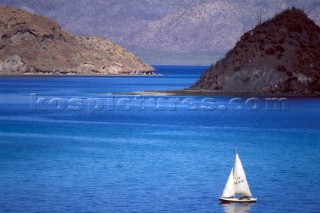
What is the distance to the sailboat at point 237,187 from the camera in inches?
Answer: 1711

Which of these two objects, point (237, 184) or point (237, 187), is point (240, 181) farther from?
point (237, 187)

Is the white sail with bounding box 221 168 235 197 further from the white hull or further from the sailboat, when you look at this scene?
the white hull

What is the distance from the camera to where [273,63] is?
13800 centimetres

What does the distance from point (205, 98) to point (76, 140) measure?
2574 inches

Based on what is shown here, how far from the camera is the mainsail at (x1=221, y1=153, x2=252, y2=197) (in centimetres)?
4344

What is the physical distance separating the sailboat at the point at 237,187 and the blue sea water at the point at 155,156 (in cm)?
61

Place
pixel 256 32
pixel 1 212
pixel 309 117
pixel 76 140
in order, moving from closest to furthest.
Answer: pixel 1 212 < pixel 76 140 < pixel 309 117 < pixel 256 32

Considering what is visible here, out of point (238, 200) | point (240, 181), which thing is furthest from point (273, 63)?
point (240, 181)

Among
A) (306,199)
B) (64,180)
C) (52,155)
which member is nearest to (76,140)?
(52,155)

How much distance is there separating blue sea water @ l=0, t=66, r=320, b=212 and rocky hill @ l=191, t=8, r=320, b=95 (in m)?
13.8

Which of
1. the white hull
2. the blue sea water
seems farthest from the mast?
the blue sea water

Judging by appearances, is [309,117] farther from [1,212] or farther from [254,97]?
[1,212]

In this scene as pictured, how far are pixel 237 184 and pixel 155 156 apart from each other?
2112 cm

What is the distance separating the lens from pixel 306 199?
45.3 metres
